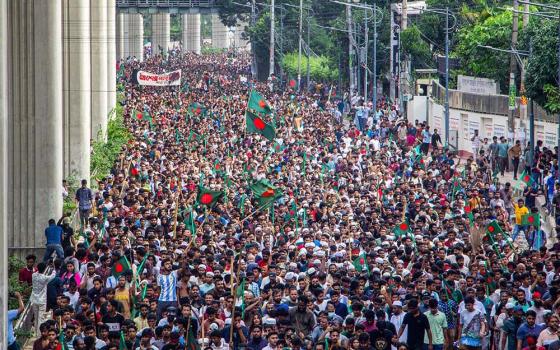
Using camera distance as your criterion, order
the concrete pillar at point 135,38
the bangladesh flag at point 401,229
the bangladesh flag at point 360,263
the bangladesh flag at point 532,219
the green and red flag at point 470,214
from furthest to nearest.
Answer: the concrete pillar at point 135,38, the bangladesh flag at point 532,219, the green and red flag at point 470,214, the bangladesh flag at point 401,229, the bangladesh flag at point 360,263

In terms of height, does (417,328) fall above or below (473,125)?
above

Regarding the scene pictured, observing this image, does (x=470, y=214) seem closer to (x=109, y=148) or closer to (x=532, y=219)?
(x=532, y=219)

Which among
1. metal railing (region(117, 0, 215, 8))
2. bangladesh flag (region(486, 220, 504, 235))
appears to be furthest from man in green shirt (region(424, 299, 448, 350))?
metal railing (region(117, 0, 215, 8))

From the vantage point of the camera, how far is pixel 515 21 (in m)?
42.9

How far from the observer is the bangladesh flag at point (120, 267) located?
19.8 meters

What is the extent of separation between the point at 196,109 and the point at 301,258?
1255 inches

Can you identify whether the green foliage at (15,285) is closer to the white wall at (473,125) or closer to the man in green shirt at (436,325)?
the man in green shirt at (436,325)

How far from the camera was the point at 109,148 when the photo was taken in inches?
1594

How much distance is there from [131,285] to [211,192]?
253 inches

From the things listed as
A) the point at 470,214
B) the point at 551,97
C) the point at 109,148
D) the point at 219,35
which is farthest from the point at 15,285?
the point at 219,35

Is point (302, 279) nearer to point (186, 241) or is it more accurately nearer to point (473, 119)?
point (186, 241)

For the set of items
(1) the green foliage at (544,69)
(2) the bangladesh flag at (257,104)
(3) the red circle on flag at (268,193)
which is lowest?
(3) the red circle on flag at (268,193)

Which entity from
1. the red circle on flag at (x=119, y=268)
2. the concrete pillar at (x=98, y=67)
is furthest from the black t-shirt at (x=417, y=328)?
the concrete pillar at (x=98, y=67)

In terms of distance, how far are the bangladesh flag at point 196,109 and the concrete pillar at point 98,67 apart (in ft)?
19.2
